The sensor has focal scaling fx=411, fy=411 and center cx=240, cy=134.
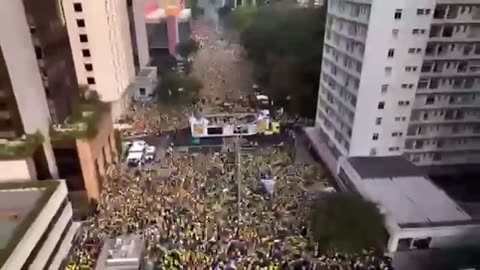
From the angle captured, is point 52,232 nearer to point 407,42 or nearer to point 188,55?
point 407,42

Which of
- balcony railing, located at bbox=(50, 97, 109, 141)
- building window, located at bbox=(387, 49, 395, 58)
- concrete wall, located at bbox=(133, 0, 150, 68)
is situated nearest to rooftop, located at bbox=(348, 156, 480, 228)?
building window, located at bbox=(387, 49, 395, 58)

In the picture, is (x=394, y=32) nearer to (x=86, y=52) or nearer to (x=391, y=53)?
(x=391, y=53)

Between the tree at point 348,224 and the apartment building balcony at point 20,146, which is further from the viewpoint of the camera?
the apartment building balcony at point 20,146

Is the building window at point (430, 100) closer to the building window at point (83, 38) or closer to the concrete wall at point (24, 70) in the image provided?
the concrete wall at point (24, 70)

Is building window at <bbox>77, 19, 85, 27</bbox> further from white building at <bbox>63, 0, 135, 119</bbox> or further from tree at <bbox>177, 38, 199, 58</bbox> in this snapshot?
tree at <bbox>177, 38, 199, 58</bbox>

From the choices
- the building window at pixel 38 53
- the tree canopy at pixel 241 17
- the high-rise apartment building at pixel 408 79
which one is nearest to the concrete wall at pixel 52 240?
the building window at pixel 38 53

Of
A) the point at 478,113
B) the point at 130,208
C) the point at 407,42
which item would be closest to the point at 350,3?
the point at 407,42
